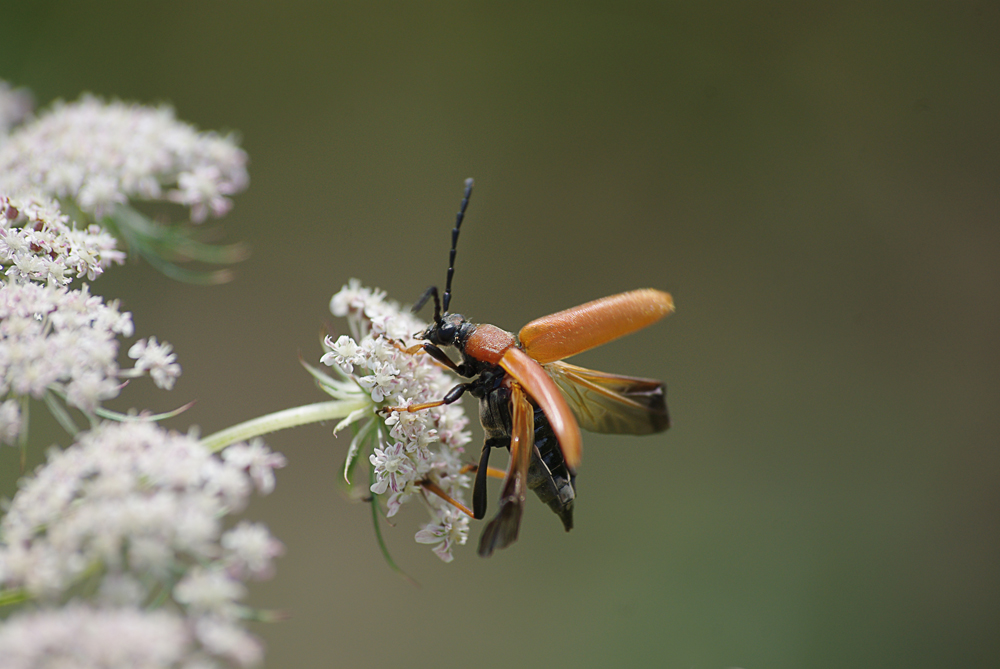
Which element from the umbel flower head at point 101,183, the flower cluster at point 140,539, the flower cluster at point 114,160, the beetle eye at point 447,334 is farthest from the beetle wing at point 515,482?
the flower cluster at point 114,160

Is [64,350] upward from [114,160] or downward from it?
downward

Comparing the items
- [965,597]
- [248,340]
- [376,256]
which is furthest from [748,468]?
[248,340]

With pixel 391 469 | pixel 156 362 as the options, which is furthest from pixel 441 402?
pixel 156 362

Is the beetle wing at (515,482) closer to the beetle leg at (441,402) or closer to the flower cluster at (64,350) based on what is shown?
the beetle leg at (441,402)

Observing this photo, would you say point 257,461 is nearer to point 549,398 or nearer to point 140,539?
point 140,539

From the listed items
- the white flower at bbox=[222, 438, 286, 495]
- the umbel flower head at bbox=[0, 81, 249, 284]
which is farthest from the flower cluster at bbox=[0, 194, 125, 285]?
the white flower at bbox=[222, 438, 286, 495]

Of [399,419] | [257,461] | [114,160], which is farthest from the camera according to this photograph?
[114,160]

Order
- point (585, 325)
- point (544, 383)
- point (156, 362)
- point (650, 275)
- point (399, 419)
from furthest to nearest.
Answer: point (650, 275) < point (585, 325) < point (399, 419) < point (544, 383) < point (156, 362)
